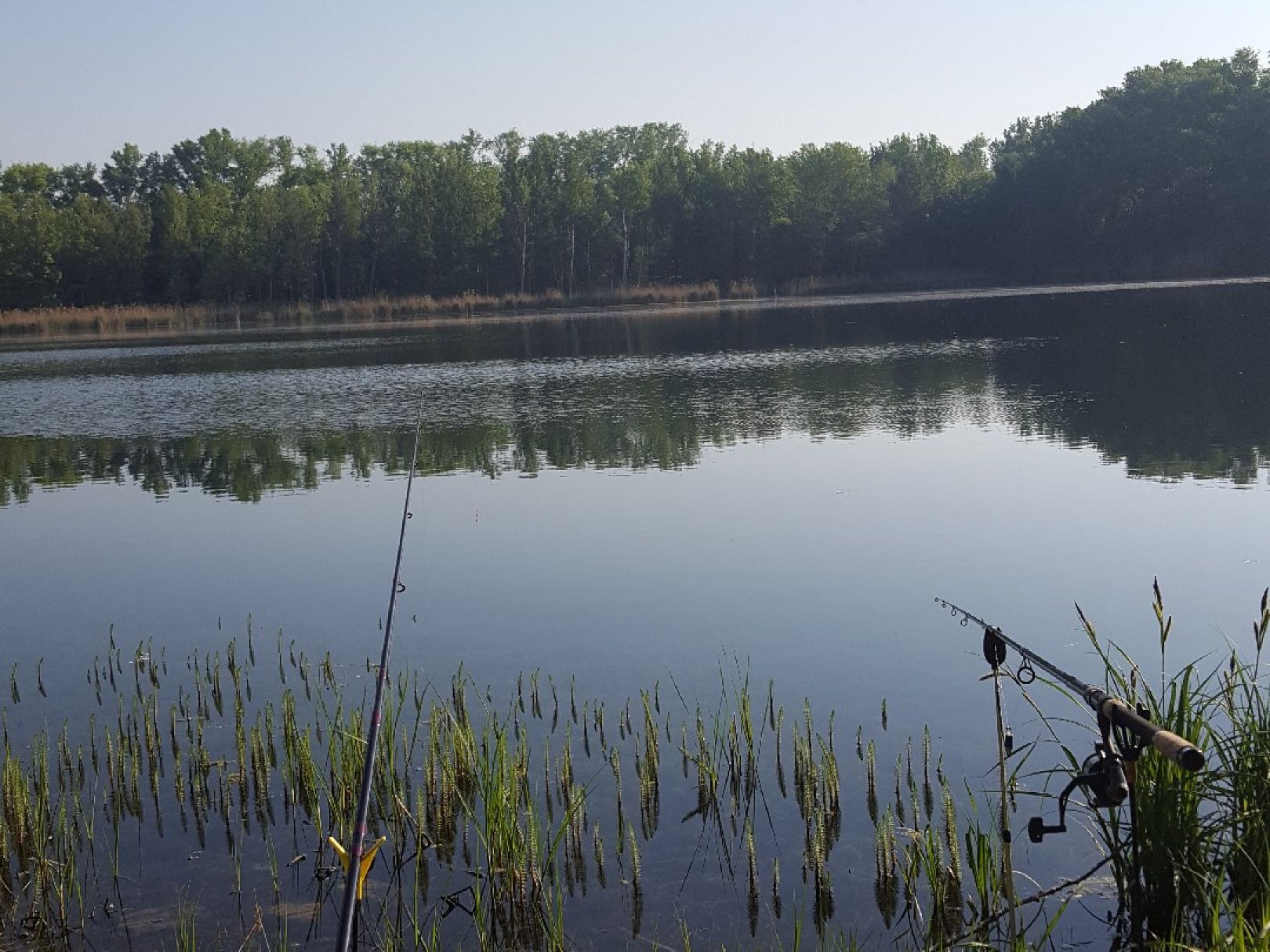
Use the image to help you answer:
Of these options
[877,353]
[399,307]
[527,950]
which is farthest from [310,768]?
[399,307]

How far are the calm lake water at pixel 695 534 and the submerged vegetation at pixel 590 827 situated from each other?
10 cm

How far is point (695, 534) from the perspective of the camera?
1181 centimetres

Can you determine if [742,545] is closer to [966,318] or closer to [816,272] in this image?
[966,318]

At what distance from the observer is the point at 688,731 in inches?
267

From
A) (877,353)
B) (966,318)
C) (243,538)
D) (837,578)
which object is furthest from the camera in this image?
(966,318)

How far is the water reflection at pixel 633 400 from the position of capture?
17.0m

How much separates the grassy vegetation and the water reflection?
2473cm

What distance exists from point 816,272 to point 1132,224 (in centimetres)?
2184

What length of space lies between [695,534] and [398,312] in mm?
59317

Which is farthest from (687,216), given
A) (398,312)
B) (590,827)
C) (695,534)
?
(590,827)

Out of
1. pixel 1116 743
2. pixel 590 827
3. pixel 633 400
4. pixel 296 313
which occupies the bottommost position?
pixel 590 827

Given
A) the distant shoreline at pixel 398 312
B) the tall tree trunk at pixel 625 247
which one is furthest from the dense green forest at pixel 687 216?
the distant shoreline at pixel 398 312

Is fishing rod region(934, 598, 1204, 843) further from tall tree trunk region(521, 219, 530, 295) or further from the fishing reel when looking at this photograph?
tall tree trunk region(521, 219, 530, 295)

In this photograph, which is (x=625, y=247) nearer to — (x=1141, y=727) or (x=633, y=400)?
(x=633, y=400)
